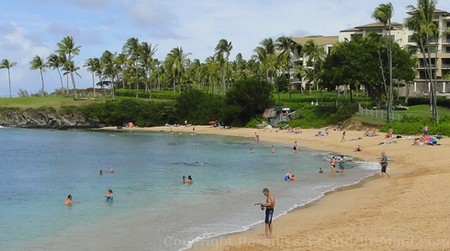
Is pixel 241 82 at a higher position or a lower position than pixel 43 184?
higher

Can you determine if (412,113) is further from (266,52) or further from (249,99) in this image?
(266,52)

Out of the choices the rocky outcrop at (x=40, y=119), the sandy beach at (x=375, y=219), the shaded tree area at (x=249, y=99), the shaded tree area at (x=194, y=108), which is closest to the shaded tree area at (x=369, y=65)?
→ the shaded tree area at (x=249, y=99)

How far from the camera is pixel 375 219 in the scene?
20.4m

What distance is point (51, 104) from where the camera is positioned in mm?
119188

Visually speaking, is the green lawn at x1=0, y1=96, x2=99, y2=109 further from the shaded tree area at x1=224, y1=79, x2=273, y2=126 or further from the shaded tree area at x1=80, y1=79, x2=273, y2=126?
the shaded tree area at x1=224, y1=79, x2=273, y2=126

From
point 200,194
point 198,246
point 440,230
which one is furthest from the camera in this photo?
point 200,194

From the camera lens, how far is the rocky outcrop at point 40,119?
11644cm

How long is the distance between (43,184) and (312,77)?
2988 inches

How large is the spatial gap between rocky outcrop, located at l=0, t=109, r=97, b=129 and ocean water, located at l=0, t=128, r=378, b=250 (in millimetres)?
53576

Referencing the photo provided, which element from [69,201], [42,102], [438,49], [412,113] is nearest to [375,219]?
[69,201]

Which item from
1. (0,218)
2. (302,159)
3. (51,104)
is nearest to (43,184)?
(0,218)

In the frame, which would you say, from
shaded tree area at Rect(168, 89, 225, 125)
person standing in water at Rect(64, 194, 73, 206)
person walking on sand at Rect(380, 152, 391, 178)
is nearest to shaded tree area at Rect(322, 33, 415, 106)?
shaded tree area at Rect(168, 89, 225, 125)

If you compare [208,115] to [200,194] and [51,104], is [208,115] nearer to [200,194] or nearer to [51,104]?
[51,104]

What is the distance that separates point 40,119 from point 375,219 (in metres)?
108
